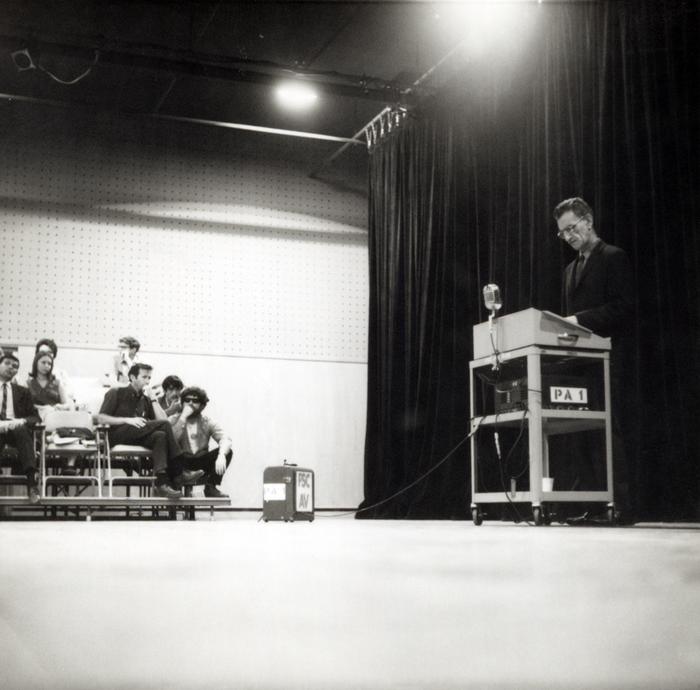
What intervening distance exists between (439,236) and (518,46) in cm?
133

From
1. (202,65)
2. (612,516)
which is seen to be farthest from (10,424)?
(612,516)

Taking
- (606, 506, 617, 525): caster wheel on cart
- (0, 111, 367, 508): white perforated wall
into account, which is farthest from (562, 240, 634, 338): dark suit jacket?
(0, 111, 367, 508): white perforated wall

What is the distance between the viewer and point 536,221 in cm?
491

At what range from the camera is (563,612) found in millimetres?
689

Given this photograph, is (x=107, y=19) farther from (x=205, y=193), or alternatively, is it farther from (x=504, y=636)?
(x=504, y=636)

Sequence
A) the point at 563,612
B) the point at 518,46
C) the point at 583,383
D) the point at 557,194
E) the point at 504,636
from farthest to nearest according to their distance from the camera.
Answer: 1. the point at 518,46
2. the point at 557,194
3. the point at 583,383
4. the point at 563,612
5. the point at 504,636

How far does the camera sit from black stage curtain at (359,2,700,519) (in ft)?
12.6

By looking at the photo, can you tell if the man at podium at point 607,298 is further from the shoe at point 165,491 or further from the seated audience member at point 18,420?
the seated audience member at point 18,420

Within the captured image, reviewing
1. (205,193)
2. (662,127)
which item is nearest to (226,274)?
(205,193)

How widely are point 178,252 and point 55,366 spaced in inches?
56.7

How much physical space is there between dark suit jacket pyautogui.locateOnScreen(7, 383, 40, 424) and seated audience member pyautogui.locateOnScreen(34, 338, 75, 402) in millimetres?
441

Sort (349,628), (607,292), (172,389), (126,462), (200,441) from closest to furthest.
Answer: (349,628) → (607,292) → (200,441) → (126,462) → (172,389)

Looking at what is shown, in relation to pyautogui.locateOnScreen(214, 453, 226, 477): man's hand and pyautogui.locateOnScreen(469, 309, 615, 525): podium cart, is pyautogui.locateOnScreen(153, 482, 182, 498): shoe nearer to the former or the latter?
pyautogui.locateOnScreen(214, 453, 226, 477): man's hand

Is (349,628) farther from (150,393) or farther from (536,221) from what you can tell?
(150,393)
